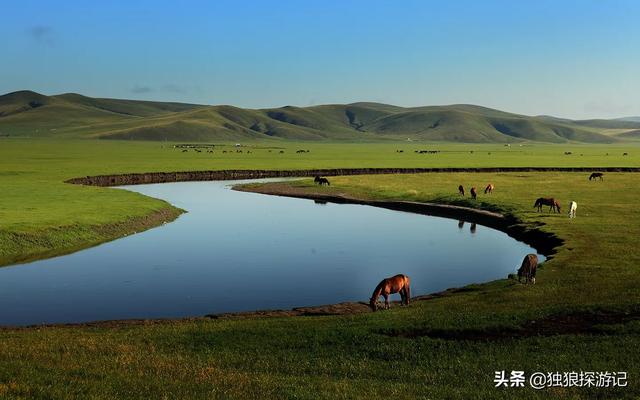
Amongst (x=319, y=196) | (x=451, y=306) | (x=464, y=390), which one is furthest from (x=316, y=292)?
(x=319, y=196)

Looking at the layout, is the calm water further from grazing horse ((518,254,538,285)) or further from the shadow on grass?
the shadow on grass

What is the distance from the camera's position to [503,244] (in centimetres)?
4938

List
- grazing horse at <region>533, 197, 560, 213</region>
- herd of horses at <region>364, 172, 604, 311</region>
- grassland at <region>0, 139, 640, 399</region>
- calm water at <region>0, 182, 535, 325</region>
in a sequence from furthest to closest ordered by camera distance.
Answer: grazing horse at <region>533, 197, 560, 213</region> → calm water at <region>0, 182, 535, 325</region> → herd of horses at <region>364, 172, 604, 311</region> → grassland at <region>0, 139, 640, 399</region>

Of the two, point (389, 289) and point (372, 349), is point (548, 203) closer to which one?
point (389, 289)

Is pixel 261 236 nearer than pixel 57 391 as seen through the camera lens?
No

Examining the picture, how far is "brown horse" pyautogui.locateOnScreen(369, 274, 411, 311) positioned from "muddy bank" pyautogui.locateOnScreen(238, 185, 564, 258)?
14050 millimetres

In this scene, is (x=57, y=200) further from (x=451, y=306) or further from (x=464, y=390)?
(x=464, y=390)

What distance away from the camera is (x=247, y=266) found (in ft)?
133

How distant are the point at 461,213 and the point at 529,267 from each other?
37681 millimetres

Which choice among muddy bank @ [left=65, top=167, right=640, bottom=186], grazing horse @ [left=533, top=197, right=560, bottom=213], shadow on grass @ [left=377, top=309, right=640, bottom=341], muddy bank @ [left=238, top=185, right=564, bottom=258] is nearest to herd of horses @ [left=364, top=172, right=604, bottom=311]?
shadow on grass @ [left=377, top=309, right=640, bottom=341]

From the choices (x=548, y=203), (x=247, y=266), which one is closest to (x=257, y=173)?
(x=548, y=203)

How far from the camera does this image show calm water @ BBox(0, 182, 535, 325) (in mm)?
31281

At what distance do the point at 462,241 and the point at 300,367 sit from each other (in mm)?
36019

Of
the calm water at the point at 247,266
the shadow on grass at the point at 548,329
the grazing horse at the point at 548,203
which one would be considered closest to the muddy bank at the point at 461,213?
the calm water at the point at 247,266
